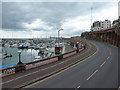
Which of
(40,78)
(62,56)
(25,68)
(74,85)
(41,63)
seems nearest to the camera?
(74,85)

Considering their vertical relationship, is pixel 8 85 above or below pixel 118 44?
below

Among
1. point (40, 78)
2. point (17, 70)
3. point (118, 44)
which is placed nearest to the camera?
point (40, 78)

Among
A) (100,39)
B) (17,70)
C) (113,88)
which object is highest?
(100,39)

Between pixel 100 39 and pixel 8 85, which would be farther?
pixel 100 39

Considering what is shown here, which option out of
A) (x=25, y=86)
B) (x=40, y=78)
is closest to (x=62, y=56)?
(x=40, y=78)

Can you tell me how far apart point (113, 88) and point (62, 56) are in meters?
14.1

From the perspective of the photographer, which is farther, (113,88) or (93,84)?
(93,84)

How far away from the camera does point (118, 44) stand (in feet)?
153

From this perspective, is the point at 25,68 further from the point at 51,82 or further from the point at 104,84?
the point at 104,84

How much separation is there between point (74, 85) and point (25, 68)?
7.65 meters

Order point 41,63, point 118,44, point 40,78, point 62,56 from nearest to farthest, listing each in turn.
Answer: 1. point 40,78
2. point 41,63
3. point 62,56
4. point 118,44

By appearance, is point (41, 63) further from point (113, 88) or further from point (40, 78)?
point (113, 88)

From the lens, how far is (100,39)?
75000 millimetres

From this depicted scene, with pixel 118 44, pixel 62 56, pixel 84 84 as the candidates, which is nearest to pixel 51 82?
pixel 84 84
